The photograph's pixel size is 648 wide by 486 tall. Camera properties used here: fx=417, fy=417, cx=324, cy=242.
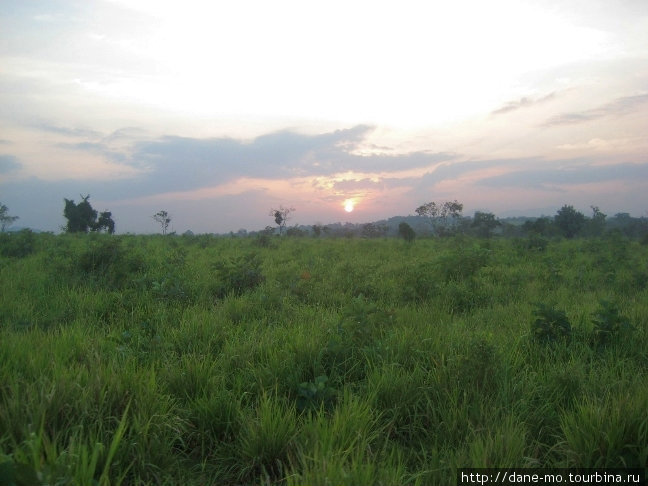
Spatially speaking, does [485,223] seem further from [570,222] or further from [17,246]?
[17,246]

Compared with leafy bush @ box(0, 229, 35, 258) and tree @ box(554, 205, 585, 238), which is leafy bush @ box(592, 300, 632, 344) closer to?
leafy bush @ box(0, 229, 35, 258)

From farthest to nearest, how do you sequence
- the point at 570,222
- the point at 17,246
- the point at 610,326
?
the point at 570,222 < the point at 17,246 < the point at 610,326

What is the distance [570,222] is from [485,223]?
252 inches

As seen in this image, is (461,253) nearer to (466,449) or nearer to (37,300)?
(466,449)

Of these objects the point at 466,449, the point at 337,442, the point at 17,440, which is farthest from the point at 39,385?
the point at 466,449

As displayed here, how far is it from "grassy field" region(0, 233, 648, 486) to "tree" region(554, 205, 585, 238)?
30.6 metres

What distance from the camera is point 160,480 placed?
2348mm

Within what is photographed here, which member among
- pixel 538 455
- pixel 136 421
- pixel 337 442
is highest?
pixel 136 421

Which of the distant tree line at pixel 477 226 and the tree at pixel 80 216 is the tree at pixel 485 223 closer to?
the distant tree line at pixel 477 226

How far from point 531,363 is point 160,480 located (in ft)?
10.6

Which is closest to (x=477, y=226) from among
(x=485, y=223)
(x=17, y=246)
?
(x=485, y=223)

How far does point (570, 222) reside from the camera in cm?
3275

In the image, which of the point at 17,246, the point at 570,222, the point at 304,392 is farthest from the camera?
the point at 570,222

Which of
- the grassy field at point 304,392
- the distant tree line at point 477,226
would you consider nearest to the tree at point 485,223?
the distant tree line at point 477,226
